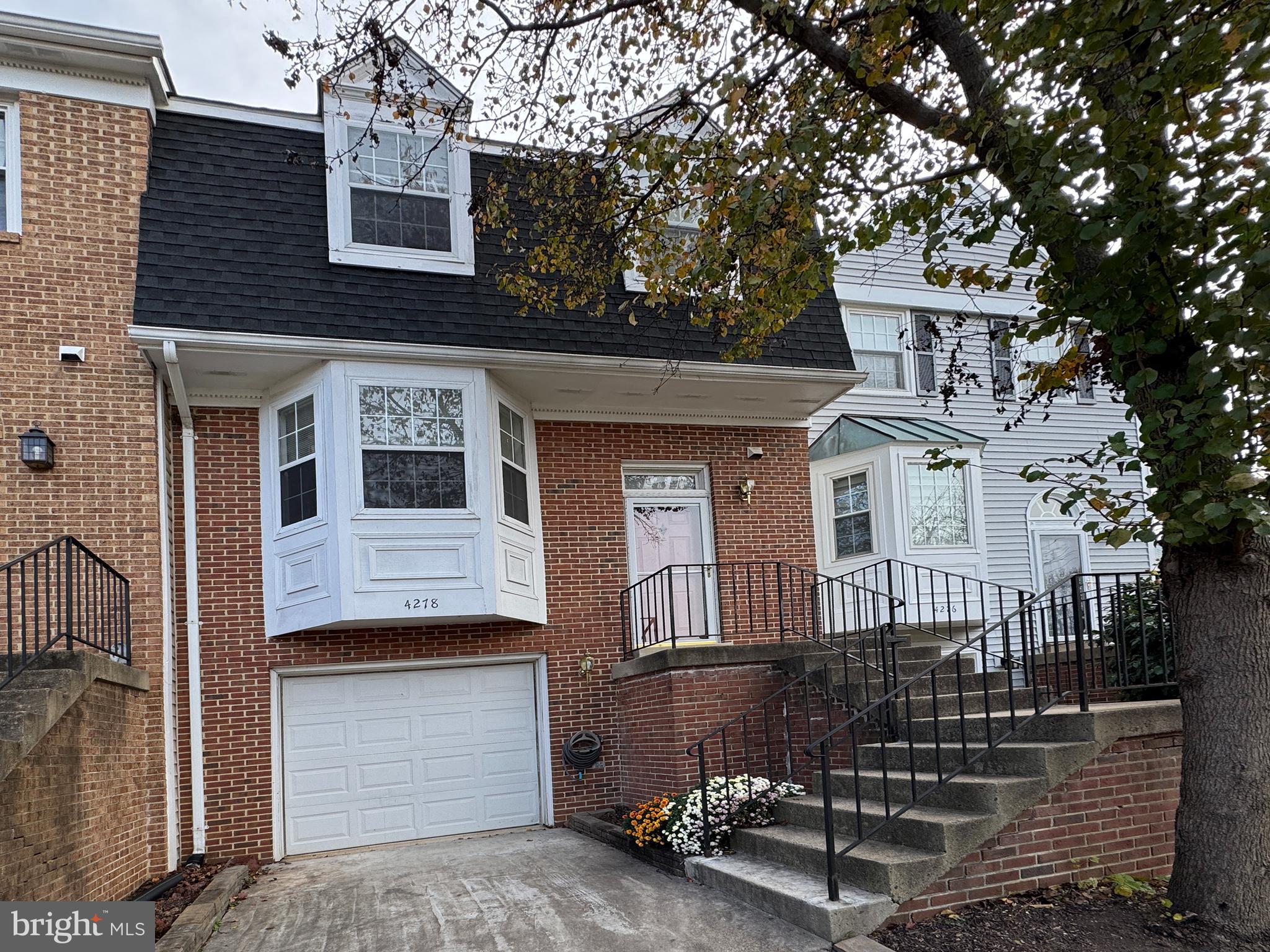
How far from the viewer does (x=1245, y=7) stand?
4.68 m

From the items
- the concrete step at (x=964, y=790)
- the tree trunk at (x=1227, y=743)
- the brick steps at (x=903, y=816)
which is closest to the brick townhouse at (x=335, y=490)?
the brick steps at (x=903, y=816)

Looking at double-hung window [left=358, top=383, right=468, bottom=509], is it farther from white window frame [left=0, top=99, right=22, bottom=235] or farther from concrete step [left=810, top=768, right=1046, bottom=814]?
concrete step [left=810, top=768, right=1046, bottom=814]

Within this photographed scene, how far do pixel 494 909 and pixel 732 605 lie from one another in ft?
16.1

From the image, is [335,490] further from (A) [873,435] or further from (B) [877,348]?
(B) [877,348]

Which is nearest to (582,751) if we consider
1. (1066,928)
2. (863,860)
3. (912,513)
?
(863,860)

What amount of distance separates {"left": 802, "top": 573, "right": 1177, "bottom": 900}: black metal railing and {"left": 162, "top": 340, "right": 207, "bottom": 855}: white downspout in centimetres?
554

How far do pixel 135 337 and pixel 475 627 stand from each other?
4.18 meters

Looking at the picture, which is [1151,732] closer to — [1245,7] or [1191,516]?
[1191,516]

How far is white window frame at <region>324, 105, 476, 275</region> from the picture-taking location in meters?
9.45

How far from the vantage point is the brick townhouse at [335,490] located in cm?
839

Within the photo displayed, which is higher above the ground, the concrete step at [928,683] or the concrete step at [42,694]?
the concrete step at [42,694]

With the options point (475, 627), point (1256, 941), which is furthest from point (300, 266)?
point (1256, 941)

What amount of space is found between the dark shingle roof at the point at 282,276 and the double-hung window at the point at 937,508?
11.8ft

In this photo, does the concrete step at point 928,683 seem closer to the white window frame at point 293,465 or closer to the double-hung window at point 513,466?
the double-hung window at point 513,466
